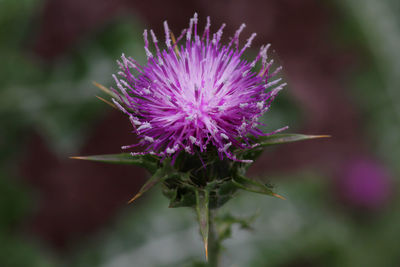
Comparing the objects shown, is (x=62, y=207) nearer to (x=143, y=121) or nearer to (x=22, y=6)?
(x=22, y=6)

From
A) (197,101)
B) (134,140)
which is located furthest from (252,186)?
(134,140)

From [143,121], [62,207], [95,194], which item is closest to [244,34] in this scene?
[95,194]

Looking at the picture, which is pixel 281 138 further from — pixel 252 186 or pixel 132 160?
pixel 132 160

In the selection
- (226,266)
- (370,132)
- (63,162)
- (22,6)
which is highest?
(22,6)

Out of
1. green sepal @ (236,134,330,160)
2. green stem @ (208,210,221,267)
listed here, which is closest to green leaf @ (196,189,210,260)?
green sepal @ (236,134,330,160)

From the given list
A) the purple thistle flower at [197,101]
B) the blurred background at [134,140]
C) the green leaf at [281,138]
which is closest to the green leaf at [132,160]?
the purple thistle flower at [197,101]

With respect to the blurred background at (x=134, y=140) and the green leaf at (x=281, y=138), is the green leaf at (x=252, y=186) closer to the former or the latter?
the green leaf at (x=281, y=138)
